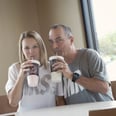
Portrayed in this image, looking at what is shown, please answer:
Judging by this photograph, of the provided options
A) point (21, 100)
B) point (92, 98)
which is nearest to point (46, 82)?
point (21, 100)

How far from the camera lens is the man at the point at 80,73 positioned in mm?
1655

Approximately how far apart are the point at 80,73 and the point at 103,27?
1024 mm

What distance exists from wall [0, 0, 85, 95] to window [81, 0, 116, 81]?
8cm

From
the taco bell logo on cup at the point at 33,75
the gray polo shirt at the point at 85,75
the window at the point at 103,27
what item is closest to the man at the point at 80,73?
the gray polo shirt at the point at 85,75

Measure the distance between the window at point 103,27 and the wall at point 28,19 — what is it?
0.27 feet

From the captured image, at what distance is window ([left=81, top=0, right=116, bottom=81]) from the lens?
2.57 m

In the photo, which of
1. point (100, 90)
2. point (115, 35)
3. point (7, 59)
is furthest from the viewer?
point (7, 59)

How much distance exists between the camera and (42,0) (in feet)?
9.50

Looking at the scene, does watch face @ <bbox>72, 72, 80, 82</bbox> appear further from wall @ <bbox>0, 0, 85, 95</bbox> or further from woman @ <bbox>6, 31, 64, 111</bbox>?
wall @ <bbox>0, 0, 85, 95</bbox>

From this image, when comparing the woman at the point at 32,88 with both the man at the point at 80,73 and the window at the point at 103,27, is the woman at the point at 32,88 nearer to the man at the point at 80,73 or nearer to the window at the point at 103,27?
the man at the point at 80,73

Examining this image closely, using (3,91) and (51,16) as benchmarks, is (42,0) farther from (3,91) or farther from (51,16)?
(3,91)

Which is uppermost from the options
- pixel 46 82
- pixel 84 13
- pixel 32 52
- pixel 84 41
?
pixel 84 13

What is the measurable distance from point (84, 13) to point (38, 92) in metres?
1.27

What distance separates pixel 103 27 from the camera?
2.65m
